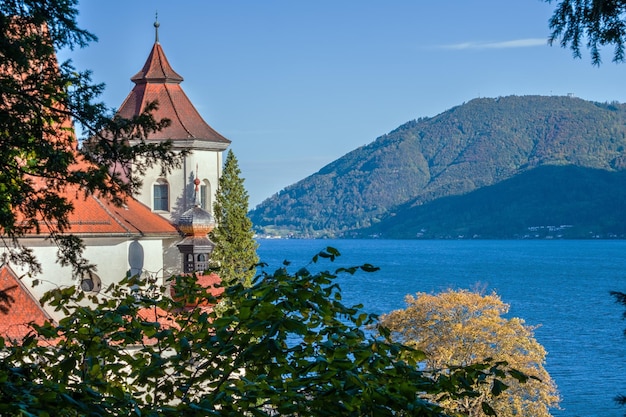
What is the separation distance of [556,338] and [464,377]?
201 feet

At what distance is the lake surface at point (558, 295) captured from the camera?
48.4m

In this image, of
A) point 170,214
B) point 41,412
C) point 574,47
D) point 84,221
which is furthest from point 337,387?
point 170,214

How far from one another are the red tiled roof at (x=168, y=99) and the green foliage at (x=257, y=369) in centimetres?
3004

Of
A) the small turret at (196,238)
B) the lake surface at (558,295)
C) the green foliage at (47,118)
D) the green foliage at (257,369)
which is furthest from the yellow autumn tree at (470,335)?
the green foliage at (257,369)

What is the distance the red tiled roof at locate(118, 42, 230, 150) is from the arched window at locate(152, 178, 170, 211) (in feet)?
5.70

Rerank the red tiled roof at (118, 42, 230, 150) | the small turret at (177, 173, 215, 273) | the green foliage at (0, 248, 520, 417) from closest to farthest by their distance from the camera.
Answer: the green foliage at (0, 248, 520, 417), the small turret at (177, 173, 215, 273), the red tiled roof at (118, 42, 230, 150)

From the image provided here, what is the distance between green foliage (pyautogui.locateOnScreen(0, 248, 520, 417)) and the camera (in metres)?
5.77

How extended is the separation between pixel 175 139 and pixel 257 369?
3055 centimetres

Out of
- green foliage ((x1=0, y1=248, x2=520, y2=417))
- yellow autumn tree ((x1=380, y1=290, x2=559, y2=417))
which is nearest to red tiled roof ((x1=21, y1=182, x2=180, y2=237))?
yellow autumn tree ((x1=380, y1=290, x2=559, y2=417))

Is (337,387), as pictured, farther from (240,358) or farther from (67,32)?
(67,32)

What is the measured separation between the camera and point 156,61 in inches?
1518

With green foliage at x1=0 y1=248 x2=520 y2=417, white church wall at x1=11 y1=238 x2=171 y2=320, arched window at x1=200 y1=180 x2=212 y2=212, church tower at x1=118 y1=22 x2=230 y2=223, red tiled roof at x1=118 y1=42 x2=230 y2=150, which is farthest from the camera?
arched window at x1=200 y1=180 x2=212 y2=212

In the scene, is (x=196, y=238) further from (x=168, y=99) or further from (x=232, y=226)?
(x=168, y=99)

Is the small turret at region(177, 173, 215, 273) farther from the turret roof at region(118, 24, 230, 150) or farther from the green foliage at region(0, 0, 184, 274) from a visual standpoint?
the green foliage at region(0, 0, 184, 274)
